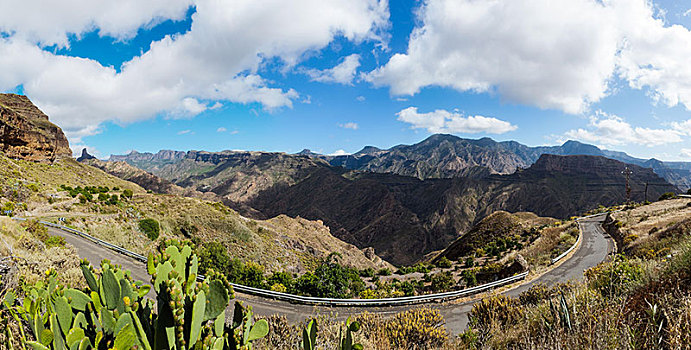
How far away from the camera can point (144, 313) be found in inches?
86.8

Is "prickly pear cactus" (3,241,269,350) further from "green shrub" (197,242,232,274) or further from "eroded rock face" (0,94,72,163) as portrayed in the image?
"eroded rock face" (0,94,72,163)

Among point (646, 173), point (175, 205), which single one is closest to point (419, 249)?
point (175, 205)

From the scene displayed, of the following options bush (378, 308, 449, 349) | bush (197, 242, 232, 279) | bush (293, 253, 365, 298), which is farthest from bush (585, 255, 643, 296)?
bush (197, 242, 232, 279)

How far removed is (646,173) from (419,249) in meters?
168

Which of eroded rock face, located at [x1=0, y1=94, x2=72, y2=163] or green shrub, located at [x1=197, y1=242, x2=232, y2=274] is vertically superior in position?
eroded rock face, located at [x1=0, y1=94, x2=72, y2=163]

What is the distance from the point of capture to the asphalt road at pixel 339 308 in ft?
43.8

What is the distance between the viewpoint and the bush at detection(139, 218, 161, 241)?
25.8 meters

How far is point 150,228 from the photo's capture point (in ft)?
86.6

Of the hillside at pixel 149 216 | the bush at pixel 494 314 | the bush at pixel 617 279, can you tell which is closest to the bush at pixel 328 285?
the bush at pixel 494 314

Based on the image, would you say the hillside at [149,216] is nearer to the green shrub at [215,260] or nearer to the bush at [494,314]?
the green shrub at [215,260]

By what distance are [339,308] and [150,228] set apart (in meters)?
20.8


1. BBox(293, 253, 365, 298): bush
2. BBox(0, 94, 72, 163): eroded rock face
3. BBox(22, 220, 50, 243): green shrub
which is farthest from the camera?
BBox(0, 94, 72, 163): eroded rock face

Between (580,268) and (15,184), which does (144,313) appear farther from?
(15,184)

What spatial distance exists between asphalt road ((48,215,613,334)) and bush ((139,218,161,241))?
611 centimetres
